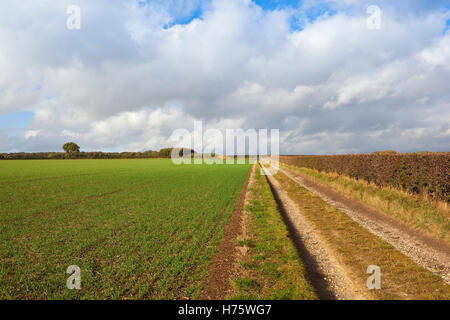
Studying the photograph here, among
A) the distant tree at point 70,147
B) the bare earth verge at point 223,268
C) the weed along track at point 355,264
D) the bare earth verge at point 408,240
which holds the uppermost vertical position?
the distant tree at point 70,147

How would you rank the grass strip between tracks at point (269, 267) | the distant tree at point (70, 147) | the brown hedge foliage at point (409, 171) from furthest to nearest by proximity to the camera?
the distant tree at point (70, 147), the brown hedge foliage at point (409, 171), the grass strip between tracks at point (269, 267)

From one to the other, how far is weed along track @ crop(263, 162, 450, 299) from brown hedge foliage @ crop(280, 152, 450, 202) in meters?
5.70

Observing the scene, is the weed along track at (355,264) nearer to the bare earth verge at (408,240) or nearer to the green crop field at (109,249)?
the bare earth verge at (408,240)

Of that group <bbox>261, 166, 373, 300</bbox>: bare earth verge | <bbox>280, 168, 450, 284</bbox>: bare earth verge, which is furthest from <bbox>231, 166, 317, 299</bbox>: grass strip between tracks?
<bbox>280, 168, 450, 284</bbox>: bare earth verge

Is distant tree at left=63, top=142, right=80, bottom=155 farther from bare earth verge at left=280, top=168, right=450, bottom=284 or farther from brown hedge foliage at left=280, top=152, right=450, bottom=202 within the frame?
bare earth verge at left=280, top=168, right=450, bottom=284

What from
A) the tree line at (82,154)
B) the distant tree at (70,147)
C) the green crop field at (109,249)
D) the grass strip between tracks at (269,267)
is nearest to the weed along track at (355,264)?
the grass strip between tracks at (269,267)

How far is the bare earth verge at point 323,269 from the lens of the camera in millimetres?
4672

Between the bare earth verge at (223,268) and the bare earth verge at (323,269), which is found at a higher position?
the bare earth verge at (223,268)

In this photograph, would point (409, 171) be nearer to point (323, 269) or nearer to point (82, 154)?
point (323, 269)

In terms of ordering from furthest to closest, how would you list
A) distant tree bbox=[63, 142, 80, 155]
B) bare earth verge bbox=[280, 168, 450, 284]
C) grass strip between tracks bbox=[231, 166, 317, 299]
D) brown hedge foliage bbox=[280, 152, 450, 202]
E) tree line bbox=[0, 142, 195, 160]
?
distant tree bbox=[63, 142, 80, 155] < tree line bbox=[0, 142, 195, 160] < brown hedge foliage bbox=[280, 152, 450, 202] < bare earth verge bbox=[280, 168, 450, 284] < grass strip between tracks bbox=[231, 166, 317, 299]

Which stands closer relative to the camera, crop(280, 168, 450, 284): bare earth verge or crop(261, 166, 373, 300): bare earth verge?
crop(261, 166, 373, 300): bare earth verge

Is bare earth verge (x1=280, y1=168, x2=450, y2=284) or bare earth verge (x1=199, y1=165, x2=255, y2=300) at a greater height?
bare earth verge (x1=199, y1=165, x2=255, y2=300)

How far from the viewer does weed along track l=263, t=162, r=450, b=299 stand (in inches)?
186

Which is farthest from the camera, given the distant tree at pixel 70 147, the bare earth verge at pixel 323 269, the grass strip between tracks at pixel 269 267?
the distant tree at pixel 70 147
